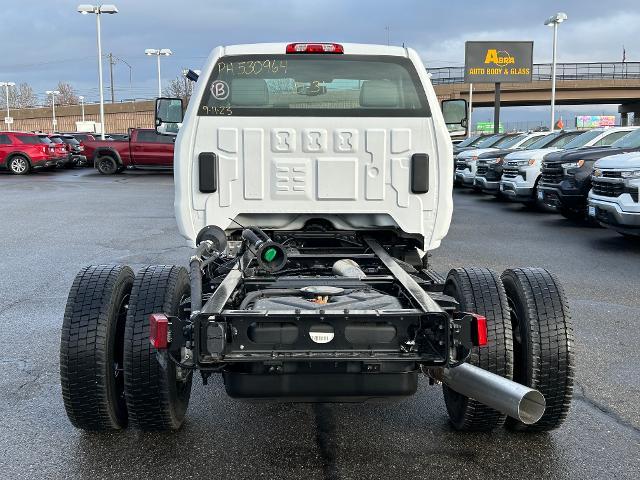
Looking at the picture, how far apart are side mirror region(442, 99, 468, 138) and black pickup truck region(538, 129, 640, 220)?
260 inches

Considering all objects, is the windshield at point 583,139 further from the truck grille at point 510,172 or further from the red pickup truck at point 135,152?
the red pickup truck at point 135,152

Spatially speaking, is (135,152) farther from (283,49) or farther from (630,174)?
(283,49)

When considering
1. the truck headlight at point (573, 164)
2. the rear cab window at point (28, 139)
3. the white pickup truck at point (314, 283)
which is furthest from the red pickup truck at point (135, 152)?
the white pickup truck at point (314, 283)

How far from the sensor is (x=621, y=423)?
3.96 meters

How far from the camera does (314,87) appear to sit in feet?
17.1

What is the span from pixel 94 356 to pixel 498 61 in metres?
40.9

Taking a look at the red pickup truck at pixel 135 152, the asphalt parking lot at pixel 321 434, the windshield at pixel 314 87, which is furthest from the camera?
the red pickup truck at pixel 135 152

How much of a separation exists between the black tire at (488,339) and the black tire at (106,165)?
2608 cm

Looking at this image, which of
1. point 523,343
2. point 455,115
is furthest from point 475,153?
point 523,343

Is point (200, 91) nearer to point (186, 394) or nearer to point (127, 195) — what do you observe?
point (186, 394)

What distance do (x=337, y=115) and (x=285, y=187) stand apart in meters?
0.64

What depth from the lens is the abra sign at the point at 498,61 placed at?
40719mm

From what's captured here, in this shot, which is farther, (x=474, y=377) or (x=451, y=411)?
(x=451, y=411)

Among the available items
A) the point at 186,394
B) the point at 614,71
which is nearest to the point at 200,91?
the point at 186,394
